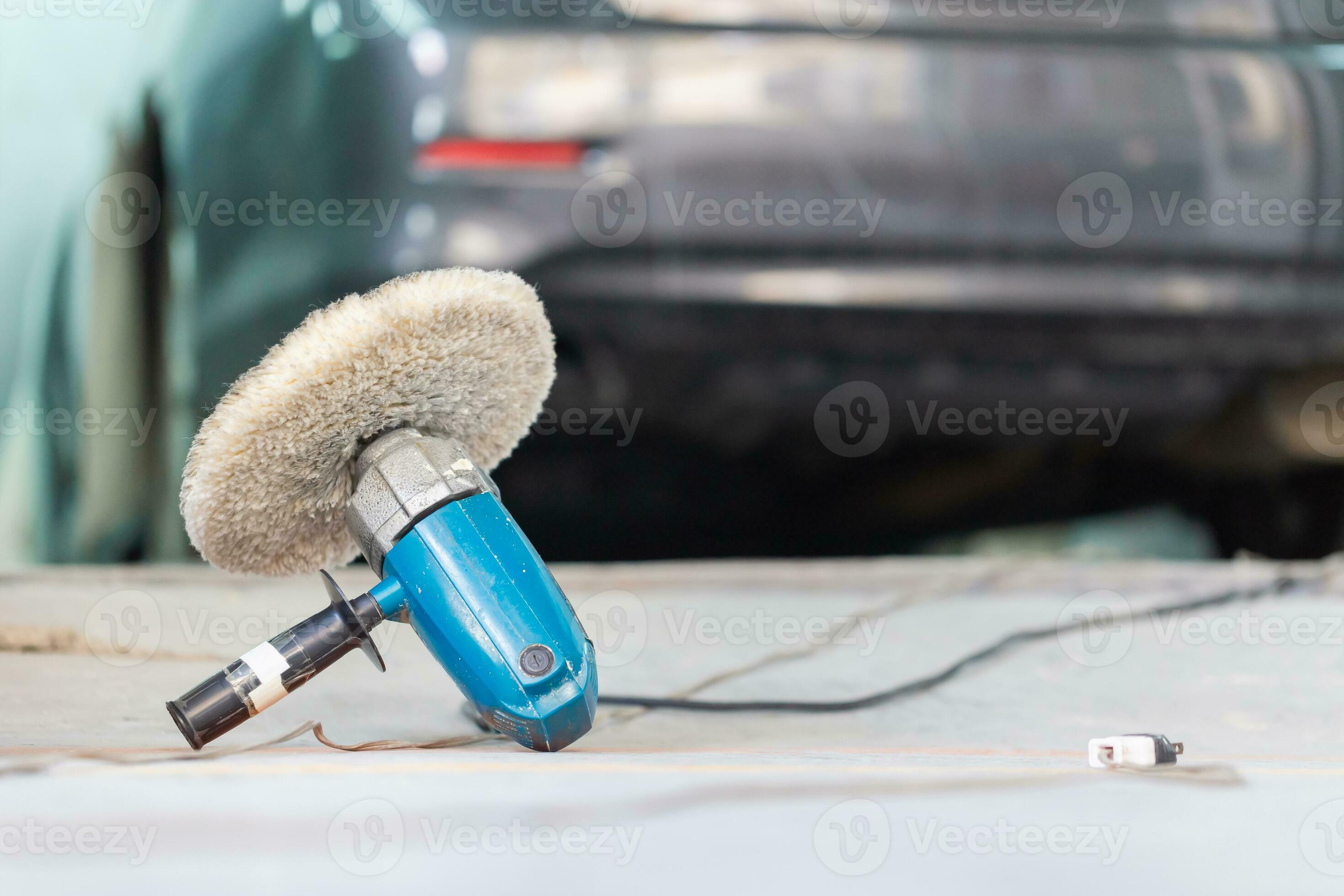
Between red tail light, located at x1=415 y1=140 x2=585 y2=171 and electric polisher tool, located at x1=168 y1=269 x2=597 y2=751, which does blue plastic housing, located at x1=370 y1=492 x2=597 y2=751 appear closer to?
electric polisher tool, located at x1=168 y1=269 x2=597 y2=751

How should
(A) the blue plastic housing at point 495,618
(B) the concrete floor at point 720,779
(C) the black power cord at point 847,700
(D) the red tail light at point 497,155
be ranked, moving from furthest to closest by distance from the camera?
(D) the red tail light at point 497,155
(C) the black power cord at point 847,700
(A) the blue plastic housing at point 495,618
(B) the concrete floor at point 720,779

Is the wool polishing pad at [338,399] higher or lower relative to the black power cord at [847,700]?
higher

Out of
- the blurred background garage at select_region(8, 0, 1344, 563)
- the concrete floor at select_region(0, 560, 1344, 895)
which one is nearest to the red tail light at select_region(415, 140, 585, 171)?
the blurred background garage at select_region(8, 0, 1344, 563)

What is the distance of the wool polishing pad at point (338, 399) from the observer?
2.26ft

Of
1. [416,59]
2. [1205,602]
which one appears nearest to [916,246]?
[1205,602]

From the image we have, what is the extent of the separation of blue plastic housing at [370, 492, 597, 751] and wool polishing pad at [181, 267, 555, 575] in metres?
0.09

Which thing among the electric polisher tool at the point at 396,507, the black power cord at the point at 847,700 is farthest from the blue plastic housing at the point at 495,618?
the black power cord at the point at 847,700

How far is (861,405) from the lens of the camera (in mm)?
2041

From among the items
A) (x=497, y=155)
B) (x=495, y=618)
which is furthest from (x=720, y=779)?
(x=497, y=155)

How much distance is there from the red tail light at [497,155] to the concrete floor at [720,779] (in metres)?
0.70

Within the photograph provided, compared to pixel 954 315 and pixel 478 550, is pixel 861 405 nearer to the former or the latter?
pixel 954 315

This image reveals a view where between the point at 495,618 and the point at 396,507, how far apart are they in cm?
11

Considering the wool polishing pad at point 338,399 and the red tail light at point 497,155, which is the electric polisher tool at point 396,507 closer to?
the wool polishing pad at point 338,399

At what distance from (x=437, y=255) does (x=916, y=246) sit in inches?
29.1
